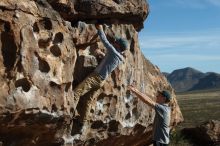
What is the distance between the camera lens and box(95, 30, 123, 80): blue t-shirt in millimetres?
14573

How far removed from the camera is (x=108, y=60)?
14.8 meters

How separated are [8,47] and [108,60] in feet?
11.6

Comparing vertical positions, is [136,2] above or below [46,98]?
above

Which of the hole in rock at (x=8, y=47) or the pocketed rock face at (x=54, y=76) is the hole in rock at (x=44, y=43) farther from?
the hole in rock at (x=8, y=47)

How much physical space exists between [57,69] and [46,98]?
0.84 meters

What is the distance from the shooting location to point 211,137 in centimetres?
3145

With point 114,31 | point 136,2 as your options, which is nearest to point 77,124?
point 114,31

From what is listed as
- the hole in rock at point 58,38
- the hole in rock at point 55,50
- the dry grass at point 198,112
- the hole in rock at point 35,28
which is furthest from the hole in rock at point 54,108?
the dry grass at point 198,112

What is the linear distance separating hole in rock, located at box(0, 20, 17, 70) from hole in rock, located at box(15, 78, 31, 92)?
442 mm

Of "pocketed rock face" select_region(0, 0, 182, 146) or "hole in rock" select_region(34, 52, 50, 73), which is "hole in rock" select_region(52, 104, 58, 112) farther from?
"hole in rock" select_region(34, 52, 50, 73)

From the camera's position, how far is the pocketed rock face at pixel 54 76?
12.2 meters

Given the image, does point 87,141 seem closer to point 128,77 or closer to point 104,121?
point 104,121

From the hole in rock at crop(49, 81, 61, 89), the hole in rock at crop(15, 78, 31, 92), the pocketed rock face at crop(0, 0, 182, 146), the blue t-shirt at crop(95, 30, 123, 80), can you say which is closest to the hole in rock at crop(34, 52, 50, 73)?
the pocketed rock face at crop(0, 0, 182, 146)

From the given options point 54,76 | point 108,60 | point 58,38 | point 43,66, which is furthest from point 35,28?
point 108,60
